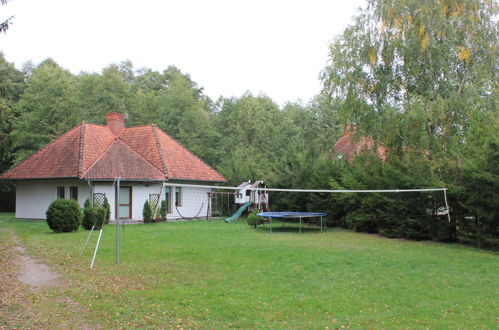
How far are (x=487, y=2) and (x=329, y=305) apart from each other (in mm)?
16319

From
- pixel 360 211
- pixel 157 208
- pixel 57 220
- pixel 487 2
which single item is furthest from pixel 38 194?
pixel 487 2

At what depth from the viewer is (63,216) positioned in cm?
1872

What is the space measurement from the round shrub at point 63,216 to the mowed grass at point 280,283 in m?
2.86

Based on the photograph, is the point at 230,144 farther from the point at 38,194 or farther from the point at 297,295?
the point at 297,295

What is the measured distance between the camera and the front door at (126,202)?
25.8 metres

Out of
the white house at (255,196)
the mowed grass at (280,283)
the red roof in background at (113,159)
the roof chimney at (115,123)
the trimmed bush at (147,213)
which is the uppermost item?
the roof chimney at (115,123)

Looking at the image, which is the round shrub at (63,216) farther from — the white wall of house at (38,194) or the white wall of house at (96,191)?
the white wall of house at (38,194)

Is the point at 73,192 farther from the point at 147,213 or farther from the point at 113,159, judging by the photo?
the point at 147,213

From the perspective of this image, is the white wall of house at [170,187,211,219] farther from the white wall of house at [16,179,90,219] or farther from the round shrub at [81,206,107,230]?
the round shrub at [81,206,107,230]

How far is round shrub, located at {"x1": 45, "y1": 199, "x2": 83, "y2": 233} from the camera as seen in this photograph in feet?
61.3

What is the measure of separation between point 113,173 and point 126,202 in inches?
75.1

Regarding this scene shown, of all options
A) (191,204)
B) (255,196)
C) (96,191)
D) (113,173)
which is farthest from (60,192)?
(255,196)

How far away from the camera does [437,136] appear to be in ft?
59.5

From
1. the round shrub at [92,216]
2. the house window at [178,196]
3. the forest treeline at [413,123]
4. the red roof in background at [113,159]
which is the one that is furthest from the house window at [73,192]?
the round shrub at [92,216]
